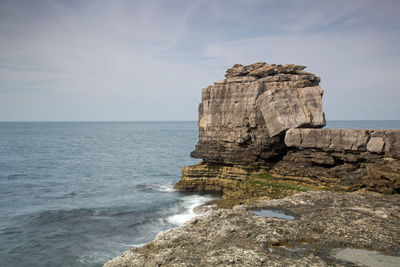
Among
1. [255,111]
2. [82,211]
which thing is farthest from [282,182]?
[82,211]

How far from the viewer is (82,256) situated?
1747 centimetres

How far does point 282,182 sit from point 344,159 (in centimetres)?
537

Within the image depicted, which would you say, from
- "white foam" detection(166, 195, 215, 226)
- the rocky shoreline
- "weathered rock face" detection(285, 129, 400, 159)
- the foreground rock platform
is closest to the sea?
"white foam" detection(166, 195, 215, 226)

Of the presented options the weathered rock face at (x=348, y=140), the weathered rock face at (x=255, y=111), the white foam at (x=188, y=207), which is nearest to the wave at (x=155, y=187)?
the white foam at (x=188, y=207)

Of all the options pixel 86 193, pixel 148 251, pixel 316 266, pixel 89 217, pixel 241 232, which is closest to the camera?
pixel 316 266

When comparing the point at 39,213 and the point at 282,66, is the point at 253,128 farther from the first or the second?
the point at 39,213

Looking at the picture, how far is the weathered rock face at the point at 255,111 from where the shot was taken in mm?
27172

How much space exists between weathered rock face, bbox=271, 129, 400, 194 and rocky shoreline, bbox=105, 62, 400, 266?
74 millimetres

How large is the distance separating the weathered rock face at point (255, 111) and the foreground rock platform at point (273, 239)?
14396mm

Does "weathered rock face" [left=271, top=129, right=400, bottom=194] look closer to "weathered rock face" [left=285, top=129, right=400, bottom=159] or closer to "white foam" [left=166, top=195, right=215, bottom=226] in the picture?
"weathered rock face" [left=285, top=129, right=400, bottom=159]

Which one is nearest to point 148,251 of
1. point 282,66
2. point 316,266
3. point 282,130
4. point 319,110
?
point 316,266

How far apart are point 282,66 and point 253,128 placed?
6953 millimetres

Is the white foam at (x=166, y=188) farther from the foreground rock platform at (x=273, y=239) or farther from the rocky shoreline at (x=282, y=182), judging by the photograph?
the foreground rock platform at (x=273, y=239)

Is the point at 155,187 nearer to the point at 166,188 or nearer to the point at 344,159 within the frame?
the point at 166,188
